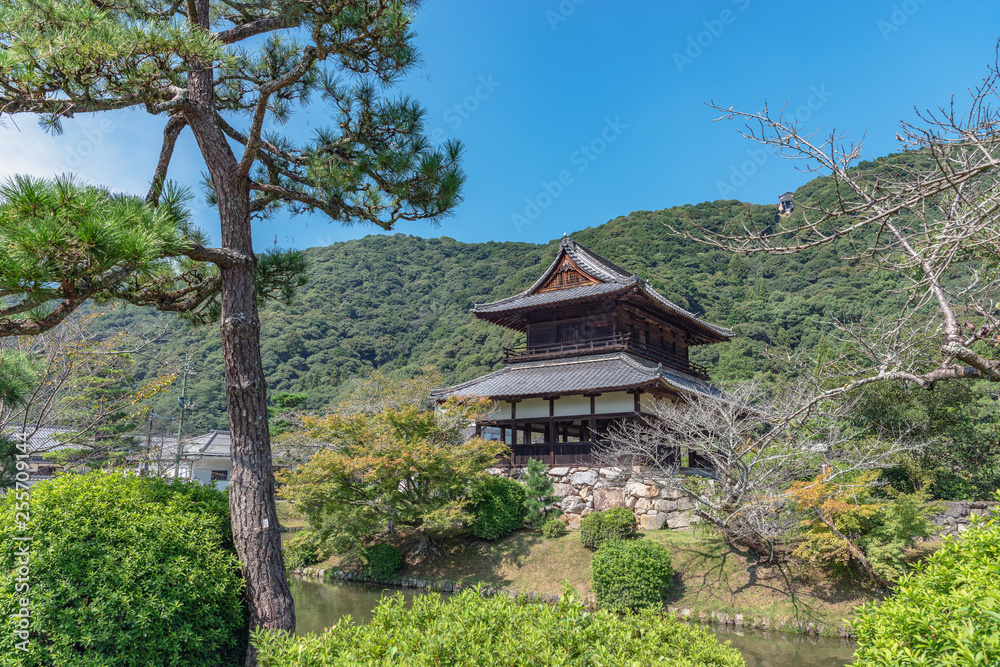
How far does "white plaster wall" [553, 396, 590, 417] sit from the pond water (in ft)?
22.7

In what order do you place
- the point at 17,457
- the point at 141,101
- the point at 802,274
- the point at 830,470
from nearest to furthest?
the point at 141,101 → the point at 17,457 → the point at 830,470 → the point at 802,274

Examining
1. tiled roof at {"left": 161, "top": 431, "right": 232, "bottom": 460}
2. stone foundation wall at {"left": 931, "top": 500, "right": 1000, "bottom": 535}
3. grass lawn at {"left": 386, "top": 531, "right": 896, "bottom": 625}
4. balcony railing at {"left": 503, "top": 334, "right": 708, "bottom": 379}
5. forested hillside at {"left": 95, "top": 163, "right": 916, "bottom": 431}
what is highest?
forested hillside at {"left": 95, "top": 163, "right": 916, "bottom": 431}

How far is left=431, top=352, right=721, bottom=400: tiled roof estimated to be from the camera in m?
15.5

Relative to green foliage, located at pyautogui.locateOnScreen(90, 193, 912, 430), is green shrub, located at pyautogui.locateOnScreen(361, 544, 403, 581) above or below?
below

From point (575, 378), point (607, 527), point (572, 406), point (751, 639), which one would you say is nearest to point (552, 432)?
point (572, 406)

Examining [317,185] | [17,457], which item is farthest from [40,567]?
[17,457]

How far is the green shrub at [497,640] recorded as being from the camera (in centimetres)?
281

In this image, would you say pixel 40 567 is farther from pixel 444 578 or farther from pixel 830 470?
pixel 830 470

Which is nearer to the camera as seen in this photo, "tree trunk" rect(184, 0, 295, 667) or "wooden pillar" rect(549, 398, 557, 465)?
"tree trunk" rect(184, 0, 295, 667)

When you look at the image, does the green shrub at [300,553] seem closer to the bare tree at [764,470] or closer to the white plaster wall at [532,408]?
the white plaster wall at [532,408]

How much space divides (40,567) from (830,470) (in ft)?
39.5

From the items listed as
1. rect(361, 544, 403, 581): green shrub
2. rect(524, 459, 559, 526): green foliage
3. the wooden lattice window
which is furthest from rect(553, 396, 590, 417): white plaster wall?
rect(361, 544, 403, 581): green shrub

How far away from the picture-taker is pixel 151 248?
3.57 metres

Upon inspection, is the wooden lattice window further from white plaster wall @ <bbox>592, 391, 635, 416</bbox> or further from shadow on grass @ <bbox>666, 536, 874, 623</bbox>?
shadow on grass @ <bbox>666, 536, 874, 623</bbox>
